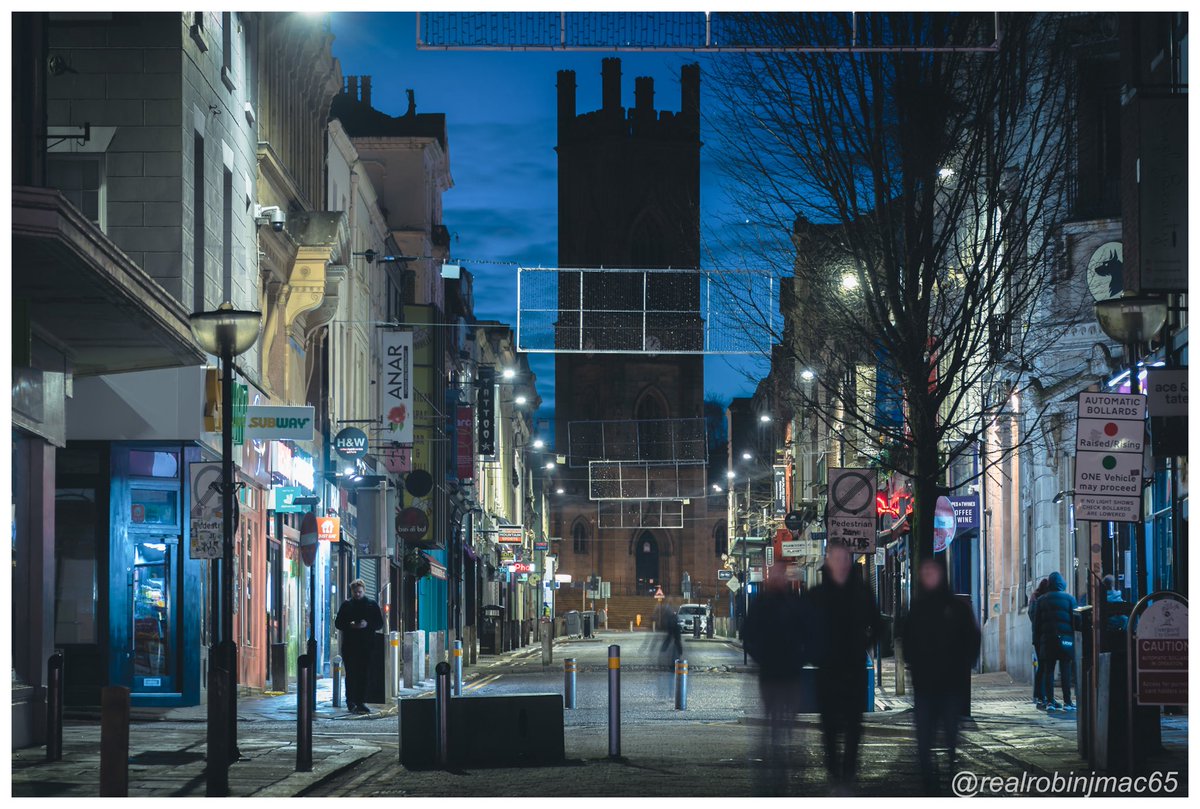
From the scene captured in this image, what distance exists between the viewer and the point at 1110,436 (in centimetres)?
1468

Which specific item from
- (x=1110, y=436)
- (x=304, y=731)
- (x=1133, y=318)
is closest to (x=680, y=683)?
(x=304, y=731)

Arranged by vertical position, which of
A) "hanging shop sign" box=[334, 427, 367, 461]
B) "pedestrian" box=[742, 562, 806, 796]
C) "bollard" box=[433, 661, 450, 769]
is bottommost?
"bollard" box=[433, 661, 450, 769]

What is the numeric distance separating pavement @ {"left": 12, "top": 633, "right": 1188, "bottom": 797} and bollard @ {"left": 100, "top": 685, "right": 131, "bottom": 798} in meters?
1.07

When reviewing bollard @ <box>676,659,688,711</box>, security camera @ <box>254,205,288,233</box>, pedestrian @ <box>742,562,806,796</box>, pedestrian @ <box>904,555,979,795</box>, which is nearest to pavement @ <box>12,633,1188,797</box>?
pedestrian @ <box>742,562,806,796</box>

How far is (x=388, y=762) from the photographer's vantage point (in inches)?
669

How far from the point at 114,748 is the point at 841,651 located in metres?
5.18

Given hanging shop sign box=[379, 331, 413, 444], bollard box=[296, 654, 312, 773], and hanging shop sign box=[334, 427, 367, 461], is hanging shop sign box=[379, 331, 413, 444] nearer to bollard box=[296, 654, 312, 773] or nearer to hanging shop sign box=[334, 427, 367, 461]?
hanging shop sign box=[334, 427, 367, 461]

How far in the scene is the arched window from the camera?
433ft

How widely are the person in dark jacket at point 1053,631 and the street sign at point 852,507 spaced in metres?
2.39

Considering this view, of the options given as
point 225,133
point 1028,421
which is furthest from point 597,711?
point 1028,421

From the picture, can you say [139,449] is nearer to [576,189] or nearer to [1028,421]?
[1028,421]

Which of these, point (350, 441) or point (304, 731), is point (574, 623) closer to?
point (350, 441)
